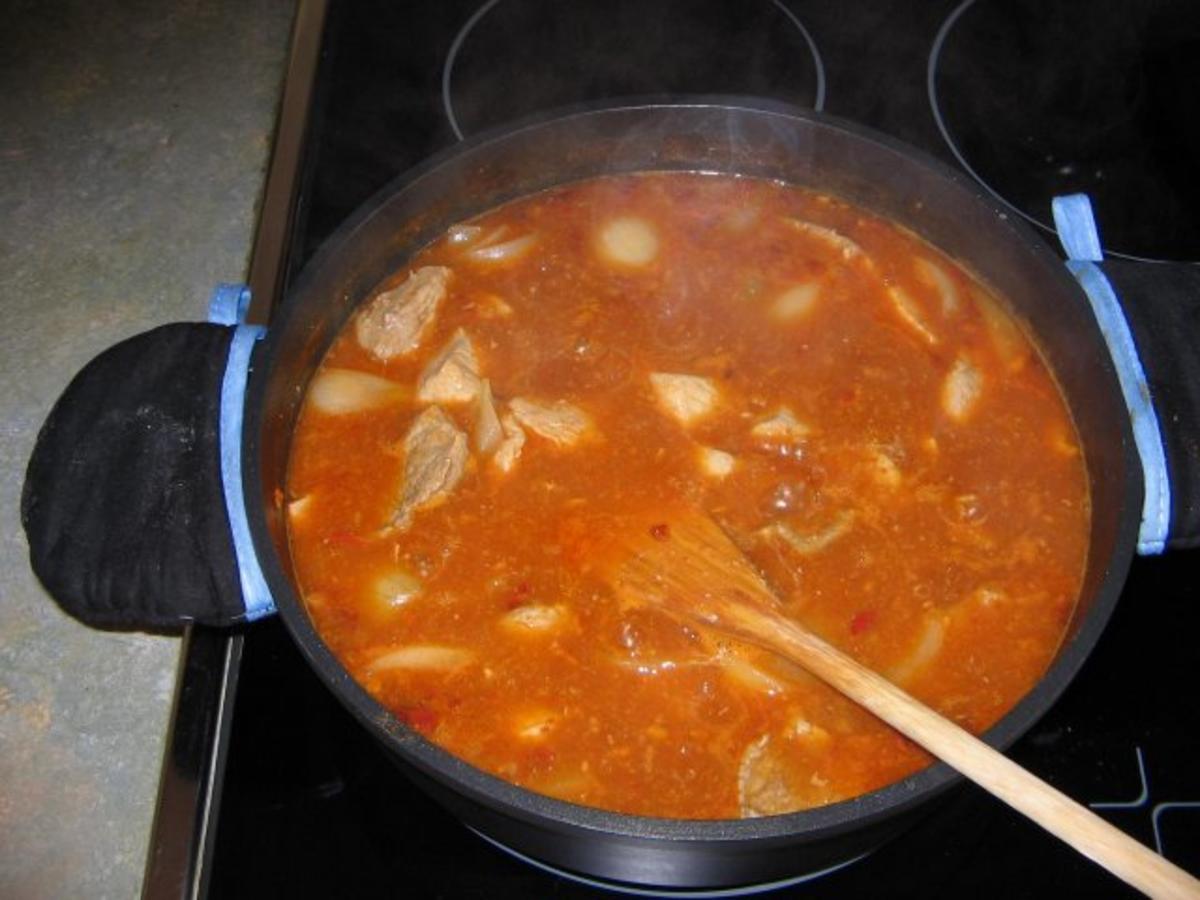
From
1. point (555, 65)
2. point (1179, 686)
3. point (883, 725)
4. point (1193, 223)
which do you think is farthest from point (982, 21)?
point (883, 725)

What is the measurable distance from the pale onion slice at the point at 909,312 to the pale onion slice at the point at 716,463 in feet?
1.49

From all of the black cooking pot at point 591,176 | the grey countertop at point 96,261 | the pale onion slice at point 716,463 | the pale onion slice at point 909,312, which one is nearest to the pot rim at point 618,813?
the black cooking pot at point 591,176

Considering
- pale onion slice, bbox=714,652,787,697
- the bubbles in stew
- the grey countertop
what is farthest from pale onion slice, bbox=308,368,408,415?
pale onion slice, bbox=714,652,787,697

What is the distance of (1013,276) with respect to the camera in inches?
77.5

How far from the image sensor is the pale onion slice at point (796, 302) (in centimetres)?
201

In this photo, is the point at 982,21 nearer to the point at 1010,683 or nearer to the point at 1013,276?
the point at 1013,276

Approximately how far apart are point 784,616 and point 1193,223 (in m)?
1.27

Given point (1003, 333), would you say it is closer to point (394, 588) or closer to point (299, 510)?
point (394, 588)

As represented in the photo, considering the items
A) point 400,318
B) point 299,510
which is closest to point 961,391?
point 400,318

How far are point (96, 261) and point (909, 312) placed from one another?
1.78 metres

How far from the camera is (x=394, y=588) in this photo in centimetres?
171

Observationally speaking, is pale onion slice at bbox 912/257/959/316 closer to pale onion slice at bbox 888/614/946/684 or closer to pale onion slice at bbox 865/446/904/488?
pale onion slice at bbox 865/446/904/488

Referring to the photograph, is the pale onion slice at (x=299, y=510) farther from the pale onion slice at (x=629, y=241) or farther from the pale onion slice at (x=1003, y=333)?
the pale onion slice at (x=1003, y=333)

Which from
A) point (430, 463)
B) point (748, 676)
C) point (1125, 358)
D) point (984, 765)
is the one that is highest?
point (1125, 358)
